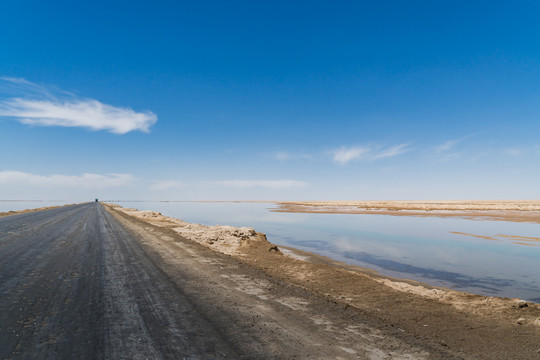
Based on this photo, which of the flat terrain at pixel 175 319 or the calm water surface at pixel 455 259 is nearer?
the flat terrain at pixel 175 319

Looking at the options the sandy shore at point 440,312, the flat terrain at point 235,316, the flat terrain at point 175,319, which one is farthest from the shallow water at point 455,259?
the flat terrain at point 175,319

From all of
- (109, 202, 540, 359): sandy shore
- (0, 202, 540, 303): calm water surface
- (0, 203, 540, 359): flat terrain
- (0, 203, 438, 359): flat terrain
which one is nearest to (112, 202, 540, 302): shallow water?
(0, 202, 540, 303): calm water surface

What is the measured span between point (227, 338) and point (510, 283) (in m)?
12.2

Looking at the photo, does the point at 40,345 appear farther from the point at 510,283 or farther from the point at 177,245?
the point at 510,283

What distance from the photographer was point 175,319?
229 inches

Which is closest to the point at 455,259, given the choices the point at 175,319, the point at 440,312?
the point at 440,312

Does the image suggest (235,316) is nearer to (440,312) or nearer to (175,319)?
(175,319)

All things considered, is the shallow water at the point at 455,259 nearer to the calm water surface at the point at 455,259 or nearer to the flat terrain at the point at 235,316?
the calm water surface at the point at 455,259

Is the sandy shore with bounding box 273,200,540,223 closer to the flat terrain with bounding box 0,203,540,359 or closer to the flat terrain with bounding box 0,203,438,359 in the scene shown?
the flat terrain with bounding box 0,203,540,359

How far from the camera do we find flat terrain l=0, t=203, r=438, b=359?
15.1ft

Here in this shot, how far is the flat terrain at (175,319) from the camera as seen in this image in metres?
4.61

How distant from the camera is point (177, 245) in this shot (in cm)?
1652

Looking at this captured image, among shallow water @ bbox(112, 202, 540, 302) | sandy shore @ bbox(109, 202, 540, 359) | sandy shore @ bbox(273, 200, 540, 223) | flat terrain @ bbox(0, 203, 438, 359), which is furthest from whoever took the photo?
sandy shore @ bbox(273, 200, 540, 223)

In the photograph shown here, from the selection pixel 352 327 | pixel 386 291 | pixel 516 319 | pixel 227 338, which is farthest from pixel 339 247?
pixel 227 338
